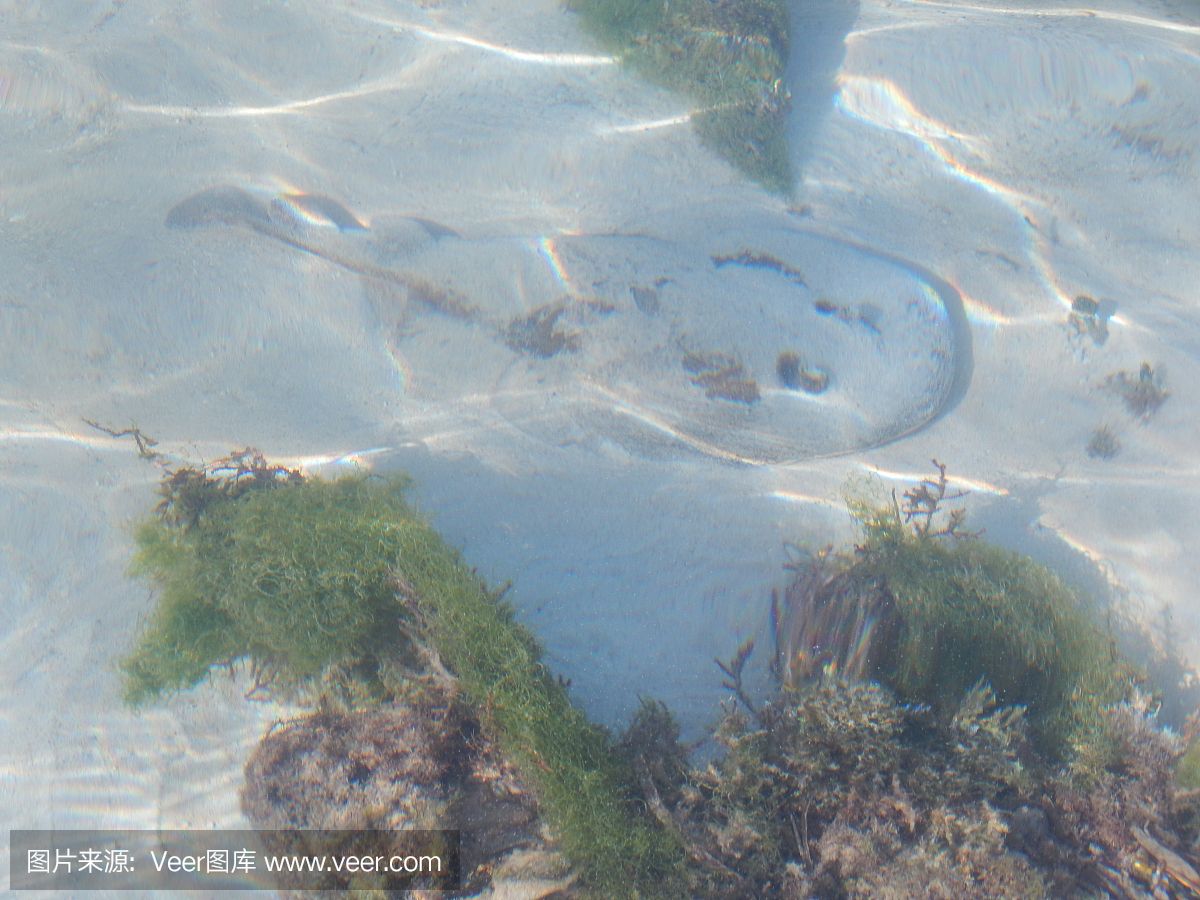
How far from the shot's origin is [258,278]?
5316 mm

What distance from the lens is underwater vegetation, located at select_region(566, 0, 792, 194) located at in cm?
586

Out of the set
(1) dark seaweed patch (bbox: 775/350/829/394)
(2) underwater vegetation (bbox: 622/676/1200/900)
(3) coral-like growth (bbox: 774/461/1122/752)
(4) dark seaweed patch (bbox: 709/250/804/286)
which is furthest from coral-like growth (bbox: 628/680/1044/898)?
(4) dark seaweed patch (bbox: 709/250/804/286)

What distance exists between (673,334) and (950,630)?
265 centimetres

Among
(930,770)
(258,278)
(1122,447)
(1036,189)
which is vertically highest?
(1036,189)

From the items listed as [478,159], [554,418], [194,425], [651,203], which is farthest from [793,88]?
[194,425]

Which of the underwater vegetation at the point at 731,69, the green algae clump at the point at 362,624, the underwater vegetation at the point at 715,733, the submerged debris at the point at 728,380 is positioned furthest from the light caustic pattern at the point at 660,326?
the green algae clump at the point at 362,624

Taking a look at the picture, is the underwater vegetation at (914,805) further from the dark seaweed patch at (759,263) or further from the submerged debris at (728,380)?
the dark seaweed patch at (759,263)

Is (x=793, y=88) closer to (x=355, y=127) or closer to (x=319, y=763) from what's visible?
(x=355, y=127)

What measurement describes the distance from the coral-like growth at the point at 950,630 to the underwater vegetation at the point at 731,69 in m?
3.43

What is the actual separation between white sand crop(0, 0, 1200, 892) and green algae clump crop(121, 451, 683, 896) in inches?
18.0

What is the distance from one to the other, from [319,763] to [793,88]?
6.68 metres

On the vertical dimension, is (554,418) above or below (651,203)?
below

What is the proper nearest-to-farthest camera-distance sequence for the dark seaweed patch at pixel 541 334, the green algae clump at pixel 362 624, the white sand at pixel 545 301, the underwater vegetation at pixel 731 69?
the green algae clump at pixel 362 624, the white sand at pixel 545 301, the dark seaweed patch at pixel 541 334, the underwater vegetation at pixel 731 69

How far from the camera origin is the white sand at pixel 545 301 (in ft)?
14.9
